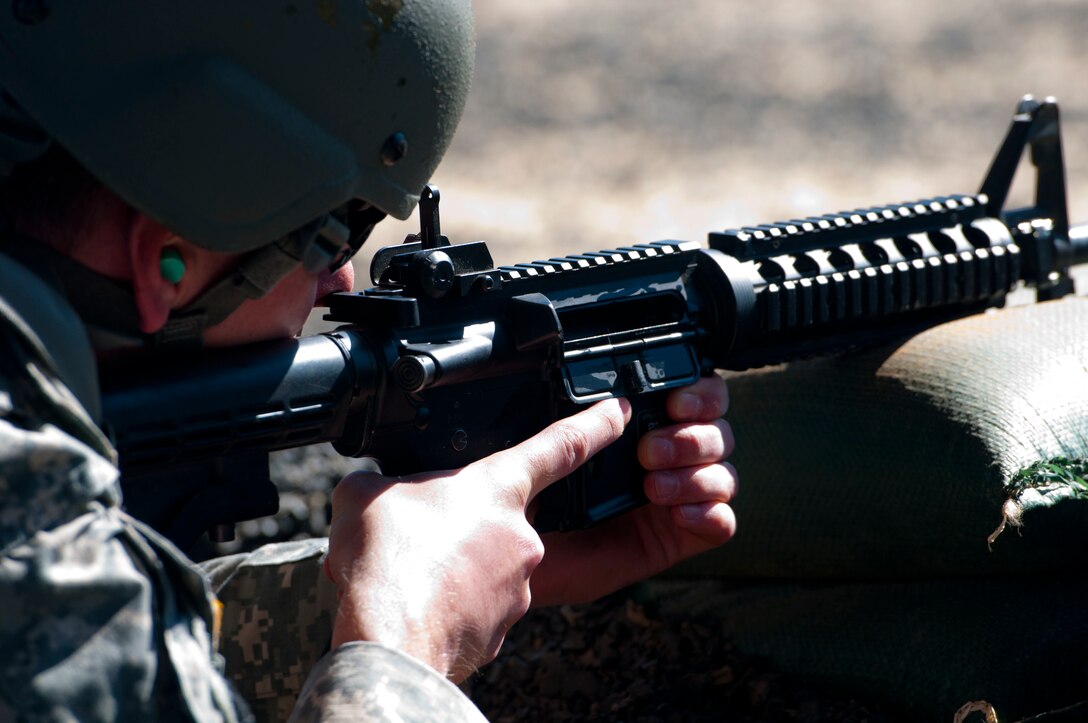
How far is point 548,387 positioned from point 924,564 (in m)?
0.94

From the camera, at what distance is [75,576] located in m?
1.25

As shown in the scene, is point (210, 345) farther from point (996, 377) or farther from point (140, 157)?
point (996, 377)

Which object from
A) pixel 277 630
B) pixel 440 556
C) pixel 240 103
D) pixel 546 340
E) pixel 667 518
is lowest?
pixel 277 630

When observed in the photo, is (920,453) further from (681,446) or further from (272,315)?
(272,315)

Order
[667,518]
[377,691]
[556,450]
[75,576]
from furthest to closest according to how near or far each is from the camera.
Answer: [667,518] → [556,450] → [377,691] → [75,576]

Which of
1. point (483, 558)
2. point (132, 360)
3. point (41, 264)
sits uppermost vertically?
point (41, 264)

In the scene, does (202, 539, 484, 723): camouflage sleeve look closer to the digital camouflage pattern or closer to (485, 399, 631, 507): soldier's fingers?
the digital camouflage pattern

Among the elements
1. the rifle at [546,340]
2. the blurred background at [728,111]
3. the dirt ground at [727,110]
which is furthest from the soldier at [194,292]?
the dirt ground at [727,110]

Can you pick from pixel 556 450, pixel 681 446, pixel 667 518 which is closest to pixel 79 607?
pixel 556 450

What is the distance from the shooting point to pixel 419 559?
173 centimetres

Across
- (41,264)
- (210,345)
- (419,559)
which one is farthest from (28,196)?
(419,559)

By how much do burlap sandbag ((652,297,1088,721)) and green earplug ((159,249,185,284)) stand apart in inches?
63.7

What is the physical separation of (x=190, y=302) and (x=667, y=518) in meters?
1.25

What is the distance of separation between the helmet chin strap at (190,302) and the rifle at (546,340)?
0.10m
